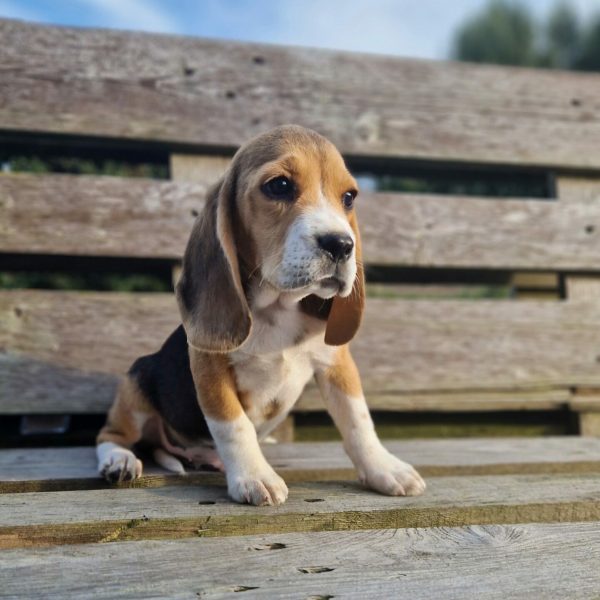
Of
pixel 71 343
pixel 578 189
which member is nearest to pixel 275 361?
pixel 71 343

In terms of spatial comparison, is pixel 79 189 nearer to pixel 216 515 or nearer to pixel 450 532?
pixel 216 515

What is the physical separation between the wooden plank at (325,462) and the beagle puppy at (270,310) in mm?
131

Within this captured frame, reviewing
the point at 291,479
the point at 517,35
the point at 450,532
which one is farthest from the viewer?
the point at 517,35

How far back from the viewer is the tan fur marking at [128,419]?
2.31 meters

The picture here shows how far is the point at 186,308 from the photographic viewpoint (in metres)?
1.94

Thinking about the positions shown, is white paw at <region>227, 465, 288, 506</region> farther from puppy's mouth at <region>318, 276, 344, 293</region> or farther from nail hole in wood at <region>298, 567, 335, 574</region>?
puppy's mouth at <region>318, 276, 344, 293</region>

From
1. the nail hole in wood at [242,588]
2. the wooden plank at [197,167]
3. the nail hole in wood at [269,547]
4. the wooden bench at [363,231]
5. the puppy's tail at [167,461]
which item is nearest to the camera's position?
the nail hole in wood at [242,588]

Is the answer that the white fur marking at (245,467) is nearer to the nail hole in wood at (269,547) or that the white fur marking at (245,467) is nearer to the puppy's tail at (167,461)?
the nail hole in wood at (269,547)

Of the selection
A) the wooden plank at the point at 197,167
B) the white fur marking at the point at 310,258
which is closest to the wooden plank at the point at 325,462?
the white fur marking at the point at 310,258

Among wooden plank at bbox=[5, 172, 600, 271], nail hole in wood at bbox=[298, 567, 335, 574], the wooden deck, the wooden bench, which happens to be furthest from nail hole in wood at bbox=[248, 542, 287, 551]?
wooden plank at bbox=[5, 172, 600, 271]

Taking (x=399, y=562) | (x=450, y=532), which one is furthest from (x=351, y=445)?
(x=399, y=562)

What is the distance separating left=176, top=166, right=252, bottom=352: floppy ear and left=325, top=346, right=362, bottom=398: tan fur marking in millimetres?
340

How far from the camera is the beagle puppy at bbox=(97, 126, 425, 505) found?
1744mm

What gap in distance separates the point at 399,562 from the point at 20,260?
2.33 metres
